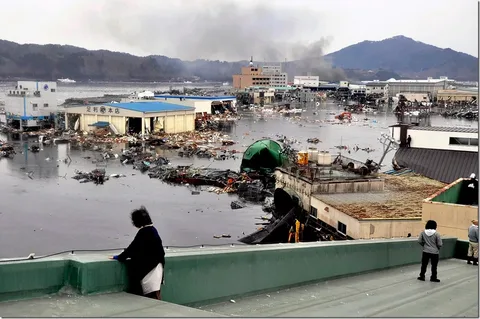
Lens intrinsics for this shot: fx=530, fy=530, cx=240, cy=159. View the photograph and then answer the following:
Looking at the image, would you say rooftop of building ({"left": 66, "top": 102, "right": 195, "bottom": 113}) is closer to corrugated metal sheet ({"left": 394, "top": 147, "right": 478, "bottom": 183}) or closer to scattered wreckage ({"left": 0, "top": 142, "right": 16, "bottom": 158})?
scattered wreckage ({"left": 0, "top": 142, "right": 16, "bottom": 158})

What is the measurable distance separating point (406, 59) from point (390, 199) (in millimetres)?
158291

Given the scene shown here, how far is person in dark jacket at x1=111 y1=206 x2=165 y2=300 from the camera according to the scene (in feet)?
4.21

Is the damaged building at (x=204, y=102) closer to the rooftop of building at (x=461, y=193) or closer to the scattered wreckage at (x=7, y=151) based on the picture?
the scattered wreckage at (x=7, y=151)

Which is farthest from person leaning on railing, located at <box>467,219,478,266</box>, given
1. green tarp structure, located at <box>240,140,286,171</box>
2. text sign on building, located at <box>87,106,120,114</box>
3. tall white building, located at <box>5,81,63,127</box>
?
tall white building, located at <box>5,81,63,127</box>

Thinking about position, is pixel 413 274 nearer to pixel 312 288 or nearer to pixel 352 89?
pixel 312 288

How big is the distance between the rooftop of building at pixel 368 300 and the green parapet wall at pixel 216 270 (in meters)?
0.04

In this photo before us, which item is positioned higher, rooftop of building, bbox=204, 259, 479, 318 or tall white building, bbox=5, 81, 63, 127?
tall white building, bbox=5, 81, 63, 127

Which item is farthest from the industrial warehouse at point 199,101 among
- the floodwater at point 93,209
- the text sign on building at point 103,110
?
the floodwater at point 93,209

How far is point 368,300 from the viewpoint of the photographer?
1.57 meters

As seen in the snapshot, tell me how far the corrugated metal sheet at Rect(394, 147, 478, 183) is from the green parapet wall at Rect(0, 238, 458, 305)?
443 centimetres

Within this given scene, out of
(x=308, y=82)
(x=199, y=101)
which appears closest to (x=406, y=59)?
(x=308, y=82)

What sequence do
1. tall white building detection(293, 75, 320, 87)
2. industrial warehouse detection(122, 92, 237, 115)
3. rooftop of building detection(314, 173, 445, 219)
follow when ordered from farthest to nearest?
tall white building detection(293, 75, 320, 87)
industrial warehouse detection(122, 92, 237, 115)
rooftop of building detection(314, 173, 445, 219)

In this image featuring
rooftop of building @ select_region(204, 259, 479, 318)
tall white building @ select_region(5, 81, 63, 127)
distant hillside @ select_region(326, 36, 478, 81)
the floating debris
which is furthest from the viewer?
distant hillside @ select_region(326, 36, 478, 81)

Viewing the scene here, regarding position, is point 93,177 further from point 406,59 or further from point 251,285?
point 406,59
